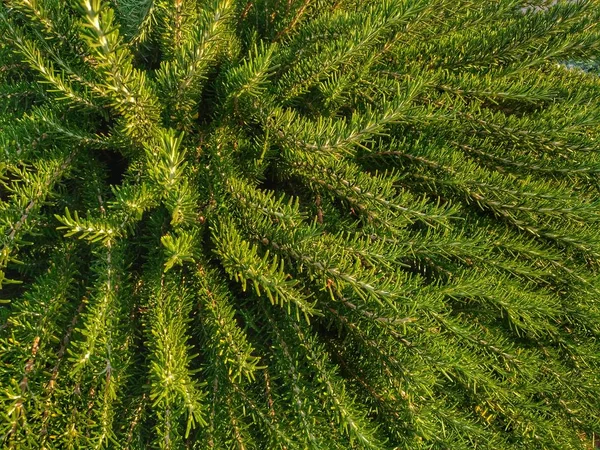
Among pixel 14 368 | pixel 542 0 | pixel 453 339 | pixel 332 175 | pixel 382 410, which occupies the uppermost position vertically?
pixel 542 0

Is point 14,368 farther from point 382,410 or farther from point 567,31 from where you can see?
point 567,31

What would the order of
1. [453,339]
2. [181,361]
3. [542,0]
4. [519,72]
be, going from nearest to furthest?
[181,361]
[453,339]
[519,72]
[542,0]

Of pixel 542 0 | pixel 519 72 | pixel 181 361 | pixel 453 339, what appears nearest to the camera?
pixel 181 361

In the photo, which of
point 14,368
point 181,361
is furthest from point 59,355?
point 181,361

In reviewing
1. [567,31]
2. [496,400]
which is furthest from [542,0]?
[496,400]

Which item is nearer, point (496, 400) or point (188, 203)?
point (188, 203)

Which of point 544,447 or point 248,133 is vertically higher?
point 248,133
